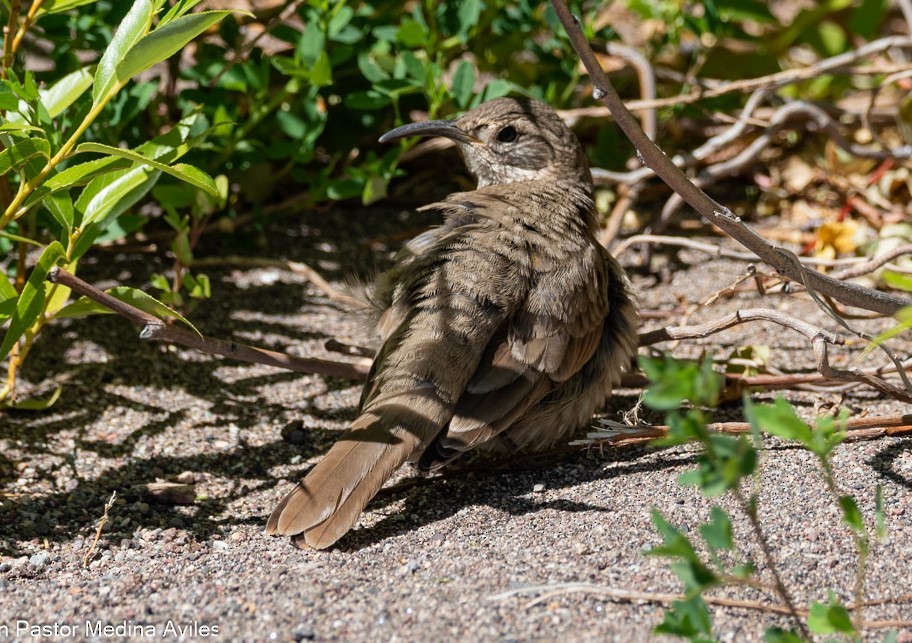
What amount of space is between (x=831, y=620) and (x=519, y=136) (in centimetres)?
285

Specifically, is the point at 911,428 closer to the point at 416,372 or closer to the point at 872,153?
the point at 416,372

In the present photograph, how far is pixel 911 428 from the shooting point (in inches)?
137

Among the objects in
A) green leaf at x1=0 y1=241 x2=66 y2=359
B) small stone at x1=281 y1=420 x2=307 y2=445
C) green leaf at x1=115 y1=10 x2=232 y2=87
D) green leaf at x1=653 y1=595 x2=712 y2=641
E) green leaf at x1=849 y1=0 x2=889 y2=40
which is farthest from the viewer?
green leaf at x1=849 y1=0 x2=889 y2=40

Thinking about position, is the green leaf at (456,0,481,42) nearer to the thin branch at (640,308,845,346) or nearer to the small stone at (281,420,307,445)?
the thin branch at (640,308,845,346)

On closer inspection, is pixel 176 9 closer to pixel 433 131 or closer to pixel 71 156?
pixel 71 156

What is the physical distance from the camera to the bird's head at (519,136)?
4.55 m

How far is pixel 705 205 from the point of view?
3186 mm

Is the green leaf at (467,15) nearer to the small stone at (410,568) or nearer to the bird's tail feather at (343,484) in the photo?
the bird's tail feather at (343,484)

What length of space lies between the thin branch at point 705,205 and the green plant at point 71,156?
3.34ft

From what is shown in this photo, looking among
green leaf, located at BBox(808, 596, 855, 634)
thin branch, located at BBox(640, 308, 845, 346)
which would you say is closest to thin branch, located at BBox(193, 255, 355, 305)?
thin branch, located at BBox(640, 308, 845, 346)

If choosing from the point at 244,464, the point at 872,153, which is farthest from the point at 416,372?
the point at 872,153

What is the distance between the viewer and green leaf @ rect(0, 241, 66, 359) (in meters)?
3.34

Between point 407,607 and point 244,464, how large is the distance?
133 centimetres

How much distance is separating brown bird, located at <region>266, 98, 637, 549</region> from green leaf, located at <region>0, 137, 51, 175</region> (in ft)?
4.03
